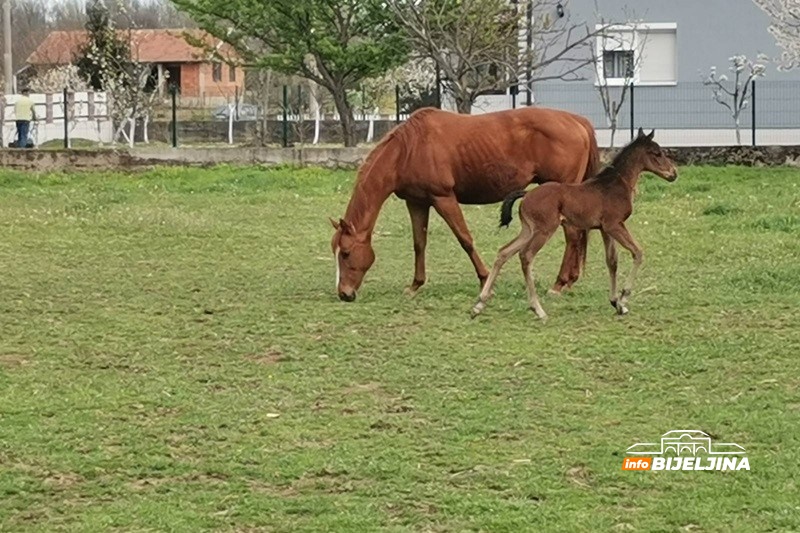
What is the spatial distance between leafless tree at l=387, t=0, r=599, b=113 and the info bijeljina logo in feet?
58.0

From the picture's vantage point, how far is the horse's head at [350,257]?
36.2 ft

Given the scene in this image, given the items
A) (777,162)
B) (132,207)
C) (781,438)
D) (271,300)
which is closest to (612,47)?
(777,162)

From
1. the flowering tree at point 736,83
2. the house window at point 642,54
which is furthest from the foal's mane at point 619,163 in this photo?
the house window at point 642,54

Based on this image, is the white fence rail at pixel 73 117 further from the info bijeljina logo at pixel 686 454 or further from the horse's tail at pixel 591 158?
the info bijeljina logo at pixel 686 454

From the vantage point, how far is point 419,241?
11648 mm

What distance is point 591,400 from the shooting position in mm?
7258

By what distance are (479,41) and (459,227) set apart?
13.8 m

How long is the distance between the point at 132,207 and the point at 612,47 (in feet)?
43.8

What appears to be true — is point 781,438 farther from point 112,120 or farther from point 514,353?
point 112,120

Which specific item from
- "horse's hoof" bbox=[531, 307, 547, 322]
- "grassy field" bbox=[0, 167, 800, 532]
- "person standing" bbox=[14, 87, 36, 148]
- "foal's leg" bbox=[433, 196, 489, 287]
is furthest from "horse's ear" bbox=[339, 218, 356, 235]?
"person standing" bbox=[14, 87, 36, 148]

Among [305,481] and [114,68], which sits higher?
[114,68]

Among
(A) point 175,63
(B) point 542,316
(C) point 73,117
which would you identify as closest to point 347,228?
(B) point 542,316

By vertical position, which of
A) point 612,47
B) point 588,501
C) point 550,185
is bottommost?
point 588,501

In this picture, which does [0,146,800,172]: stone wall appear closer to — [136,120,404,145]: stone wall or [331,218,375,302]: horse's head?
[331,218,375,302]: horse's head
